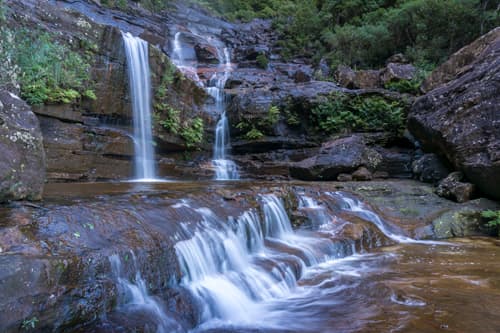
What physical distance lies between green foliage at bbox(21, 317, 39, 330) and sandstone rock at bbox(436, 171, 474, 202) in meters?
8.53

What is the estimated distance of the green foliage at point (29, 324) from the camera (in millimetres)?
2631

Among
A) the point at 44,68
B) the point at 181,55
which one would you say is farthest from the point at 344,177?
the point at 181,55

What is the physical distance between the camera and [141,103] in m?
10.5

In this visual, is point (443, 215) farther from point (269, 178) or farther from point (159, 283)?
point (159, 283)

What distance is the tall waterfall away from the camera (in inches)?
402

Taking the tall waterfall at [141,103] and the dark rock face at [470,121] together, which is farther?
the tall waterfall at [141,103]

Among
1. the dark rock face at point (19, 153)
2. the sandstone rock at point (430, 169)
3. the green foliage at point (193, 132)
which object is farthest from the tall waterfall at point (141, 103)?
the sandstone rock at point (430, 169)

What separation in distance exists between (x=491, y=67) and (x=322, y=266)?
659 centimetres

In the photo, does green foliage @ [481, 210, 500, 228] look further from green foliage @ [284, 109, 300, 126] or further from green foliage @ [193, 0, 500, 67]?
green foliage @ [193, 0, 500, 67]

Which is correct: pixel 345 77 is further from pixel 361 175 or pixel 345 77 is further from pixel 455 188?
pixel 455 188

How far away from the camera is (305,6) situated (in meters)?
25.9

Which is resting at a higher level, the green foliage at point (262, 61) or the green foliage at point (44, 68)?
the green foliage at point (262, 61)

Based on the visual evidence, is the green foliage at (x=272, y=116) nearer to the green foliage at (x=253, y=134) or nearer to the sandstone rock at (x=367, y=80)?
the green foliage at (x=253, y=134)

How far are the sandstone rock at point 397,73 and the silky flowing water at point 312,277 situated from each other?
958 cm
